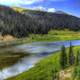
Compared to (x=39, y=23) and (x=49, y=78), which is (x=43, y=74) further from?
(x=39, y=23)

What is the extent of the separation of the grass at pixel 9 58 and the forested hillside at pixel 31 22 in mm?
756

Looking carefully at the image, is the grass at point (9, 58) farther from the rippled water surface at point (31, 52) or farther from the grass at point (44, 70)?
the grass at point (44, 70)

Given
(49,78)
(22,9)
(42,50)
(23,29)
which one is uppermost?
(22,9)

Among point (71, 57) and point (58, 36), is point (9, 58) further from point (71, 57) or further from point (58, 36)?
point (71, 57)

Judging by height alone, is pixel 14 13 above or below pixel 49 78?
above

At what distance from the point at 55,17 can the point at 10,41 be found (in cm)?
196

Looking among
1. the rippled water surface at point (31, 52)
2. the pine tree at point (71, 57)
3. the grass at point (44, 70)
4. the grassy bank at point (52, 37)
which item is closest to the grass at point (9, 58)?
the rippled water surface at point (31, 52)

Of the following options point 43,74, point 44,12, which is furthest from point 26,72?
point 44,12

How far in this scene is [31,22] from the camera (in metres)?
12.4

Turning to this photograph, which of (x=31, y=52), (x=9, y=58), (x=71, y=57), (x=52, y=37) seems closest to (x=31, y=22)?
(x=52, y=37)

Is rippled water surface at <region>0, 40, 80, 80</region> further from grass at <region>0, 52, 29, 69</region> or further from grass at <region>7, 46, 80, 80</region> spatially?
grass at <region>7, 46, 80, 80</region>

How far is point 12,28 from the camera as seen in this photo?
40.9 feet

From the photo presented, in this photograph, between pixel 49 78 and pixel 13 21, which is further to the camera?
pixel 13 21

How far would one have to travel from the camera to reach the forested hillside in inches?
479
